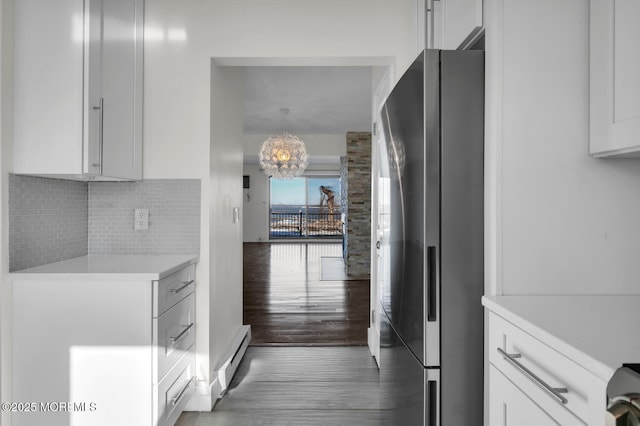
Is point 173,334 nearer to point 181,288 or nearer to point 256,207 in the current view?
point 181,288

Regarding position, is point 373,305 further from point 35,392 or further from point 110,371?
point 35,392

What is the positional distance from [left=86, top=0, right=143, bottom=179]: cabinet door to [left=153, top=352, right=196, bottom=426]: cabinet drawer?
3.37 feet

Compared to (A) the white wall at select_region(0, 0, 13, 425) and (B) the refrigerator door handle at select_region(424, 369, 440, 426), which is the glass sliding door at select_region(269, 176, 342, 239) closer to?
(A) the white wall at select_region(0, 0, 13, 425)

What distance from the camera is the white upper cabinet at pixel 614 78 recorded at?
1.22 metres

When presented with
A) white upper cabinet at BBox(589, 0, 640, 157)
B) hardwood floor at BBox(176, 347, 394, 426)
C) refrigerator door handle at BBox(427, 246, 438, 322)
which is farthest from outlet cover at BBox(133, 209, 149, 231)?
white upper cabinet at BBox(589, 0, 640, 157)

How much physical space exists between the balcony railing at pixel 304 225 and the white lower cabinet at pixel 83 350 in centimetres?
1222

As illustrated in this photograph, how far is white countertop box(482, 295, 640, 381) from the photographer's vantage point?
32.8 inches

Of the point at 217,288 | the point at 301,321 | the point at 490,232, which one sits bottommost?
the point at 301,321

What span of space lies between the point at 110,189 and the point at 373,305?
211 centimetres

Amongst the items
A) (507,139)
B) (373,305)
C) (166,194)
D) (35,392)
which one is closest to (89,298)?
(35,392)

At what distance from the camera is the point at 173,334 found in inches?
84.6

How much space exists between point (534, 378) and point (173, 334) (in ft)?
5.55

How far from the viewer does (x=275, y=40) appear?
2.57 meters

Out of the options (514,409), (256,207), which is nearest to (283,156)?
(514,409)
